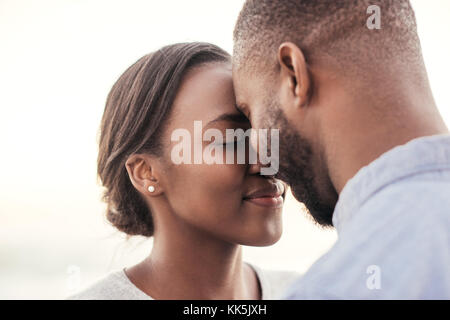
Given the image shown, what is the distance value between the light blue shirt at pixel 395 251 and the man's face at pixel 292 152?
395 mm

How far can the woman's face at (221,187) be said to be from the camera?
6.59 feet

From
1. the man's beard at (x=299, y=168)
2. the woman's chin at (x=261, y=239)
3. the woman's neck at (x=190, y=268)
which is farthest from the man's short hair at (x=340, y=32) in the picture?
the woman's neck at (x=190, y=268)

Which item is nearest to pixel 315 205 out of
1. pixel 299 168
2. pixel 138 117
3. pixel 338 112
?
pixel 299 168

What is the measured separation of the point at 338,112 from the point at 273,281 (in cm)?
137

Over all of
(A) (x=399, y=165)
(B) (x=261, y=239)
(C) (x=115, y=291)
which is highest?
(A) (x=399, y=165)

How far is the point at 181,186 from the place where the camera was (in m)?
2.07

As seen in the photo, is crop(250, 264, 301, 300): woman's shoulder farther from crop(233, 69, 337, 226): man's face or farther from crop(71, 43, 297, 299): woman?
crop(233, 69, 337, 226): man's face

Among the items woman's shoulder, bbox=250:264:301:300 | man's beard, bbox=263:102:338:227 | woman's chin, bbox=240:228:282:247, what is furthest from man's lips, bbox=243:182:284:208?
woman's shoulder, bbox=250:264:301:300

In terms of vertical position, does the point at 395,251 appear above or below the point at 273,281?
above

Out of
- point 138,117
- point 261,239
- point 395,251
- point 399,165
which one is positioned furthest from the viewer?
point 138,117

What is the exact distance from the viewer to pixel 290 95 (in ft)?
4.77

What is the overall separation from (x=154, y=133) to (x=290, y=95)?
86cm

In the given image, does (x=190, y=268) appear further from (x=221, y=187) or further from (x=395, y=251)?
(x=395, y=251)

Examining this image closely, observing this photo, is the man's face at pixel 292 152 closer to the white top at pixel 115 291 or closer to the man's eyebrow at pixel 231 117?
the man's eyebrow at pixel 231 117
